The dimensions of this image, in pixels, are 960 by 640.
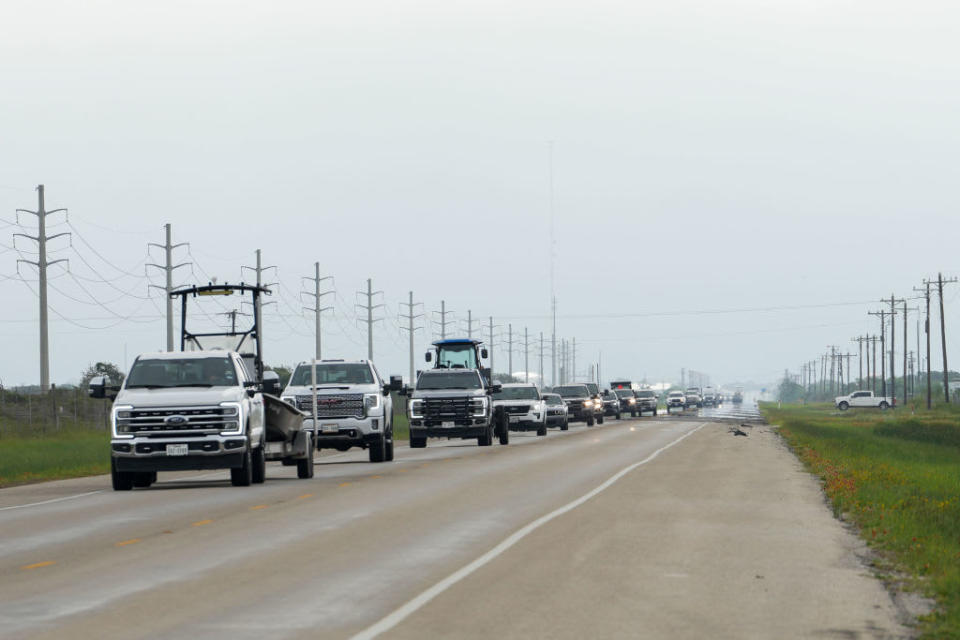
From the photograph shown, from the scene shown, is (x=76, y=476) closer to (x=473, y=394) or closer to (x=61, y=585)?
(x=473, y=394)

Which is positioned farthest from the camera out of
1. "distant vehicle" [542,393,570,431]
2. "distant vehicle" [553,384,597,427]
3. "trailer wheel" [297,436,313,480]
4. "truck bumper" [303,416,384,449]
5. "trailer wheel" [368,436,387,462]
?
"distant vehicle" [553,384,597,427]

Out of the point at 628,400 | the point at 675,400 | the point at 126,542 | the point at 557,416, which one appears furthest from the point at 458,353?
the point at 675,400

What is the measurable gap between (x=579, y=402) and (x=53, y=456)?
120 ft

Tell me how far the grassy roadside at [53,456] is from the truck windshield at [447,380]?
916 centimetres

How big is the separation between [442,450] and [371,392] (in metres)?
8.29

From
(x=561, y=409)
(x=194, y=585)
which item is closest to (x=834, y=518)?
→ (x=194, y=585)

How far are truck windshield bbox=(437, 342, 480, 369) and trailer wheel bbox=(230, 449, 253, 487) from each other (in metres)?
22.2

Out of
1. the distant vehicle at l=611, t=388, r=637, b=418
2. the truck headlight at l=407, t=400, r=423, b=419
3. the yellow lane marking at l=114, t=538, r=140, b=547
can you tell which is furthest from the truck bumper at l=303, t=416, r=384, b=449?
the distant vehicle at l=611, t=388, r=637, b=418

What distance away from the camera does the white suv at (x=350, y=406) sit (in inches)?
1288

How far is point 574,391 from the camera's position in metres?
72.6

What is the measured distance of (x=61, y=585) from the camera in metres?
12.6

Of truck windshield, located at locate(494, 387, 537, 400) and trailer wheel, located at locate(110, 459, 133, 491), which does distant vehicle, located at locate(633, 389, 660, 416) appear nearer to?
truck windshield, located at locate(494, 387, 537, 400)

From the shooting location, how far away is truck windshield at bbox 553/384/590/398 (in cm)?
7212

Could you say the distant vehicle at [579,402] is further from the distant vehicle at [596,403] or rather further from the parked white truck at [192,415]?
the parked white truck at [192,415]
